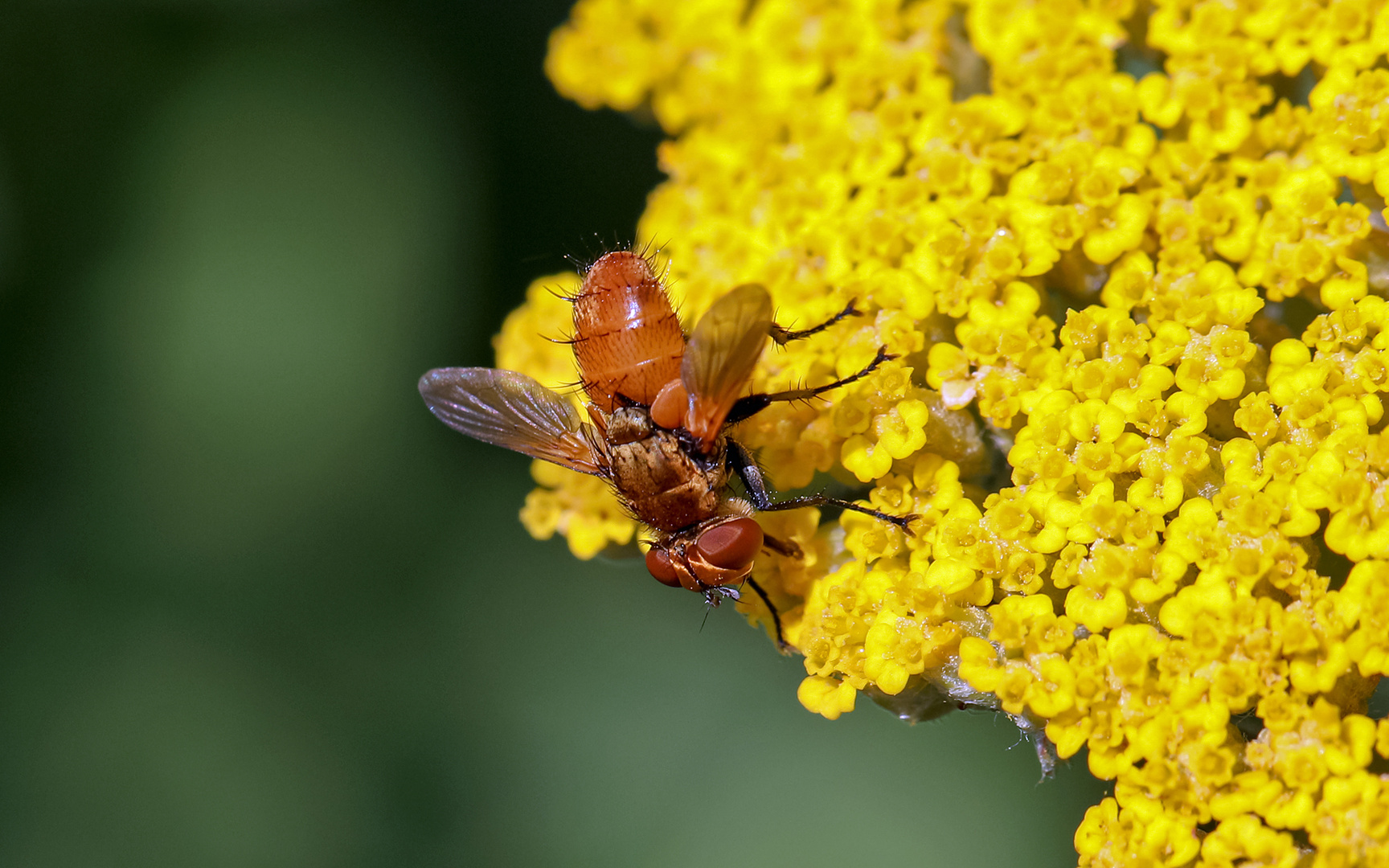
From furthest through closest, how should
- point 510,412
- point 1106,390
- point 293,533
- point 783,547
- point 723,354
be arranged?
point 293,533, point 510,412, point 783,547, point 723,354, point 1106,390

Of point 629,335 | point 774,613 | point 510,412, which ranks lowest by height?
point 774,613

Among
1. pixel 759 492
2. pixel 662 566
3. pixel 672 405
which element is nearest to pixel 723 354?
pixel 672 405

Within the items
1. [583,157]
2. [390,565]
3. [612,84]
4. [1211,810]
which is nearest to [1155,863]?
[1211,810]

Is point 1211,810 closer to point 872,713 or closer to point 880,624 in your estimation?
point 880,624

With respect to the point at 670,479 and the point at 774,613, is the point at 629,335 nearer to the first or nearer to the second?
the point at 670,479

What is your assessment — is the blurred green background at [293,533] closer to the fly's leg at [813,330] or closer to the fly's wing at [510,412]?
the fly's wing at [510,412]

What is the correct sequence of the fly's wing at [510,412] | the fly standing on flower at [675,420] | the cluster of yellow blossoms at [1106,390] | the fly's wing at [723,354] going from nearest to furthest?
the cluster of yellow blossoms at [1106,390], the fly's wing at [723,354], the fly standing on flower at [675,420], the fly's wing at [510,412]

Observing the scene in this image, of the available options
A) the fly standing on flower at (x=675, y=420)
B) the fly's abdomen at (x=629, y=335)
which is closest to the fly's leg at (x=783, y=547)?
the fly standing on flower at (x=675, y=420)

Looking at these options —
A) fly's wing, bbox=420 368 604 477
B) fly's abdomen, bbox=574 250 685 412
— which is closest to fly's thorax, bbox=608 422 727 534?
fly's abdomen, bbox=574 250 685 412
